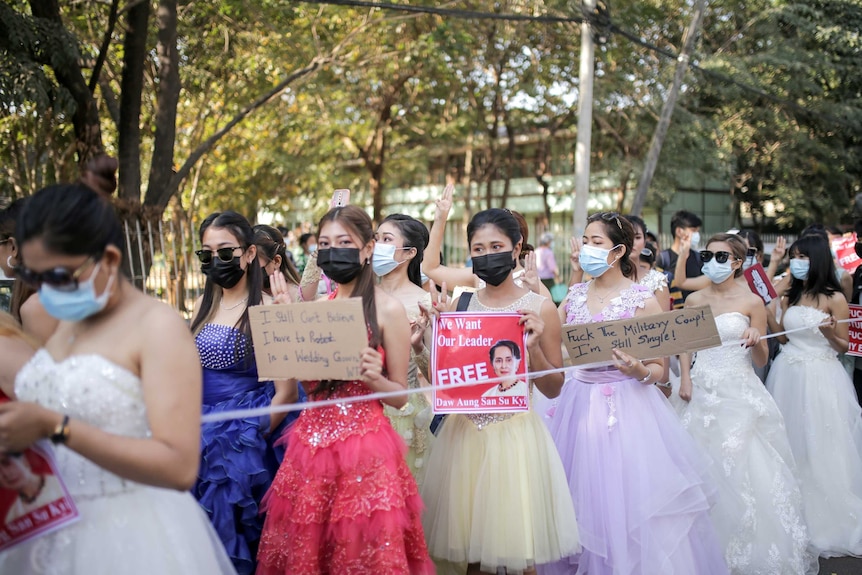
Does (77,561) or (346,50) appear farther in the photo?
(346,50)

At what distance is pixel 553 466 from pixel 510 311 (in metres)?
0.85

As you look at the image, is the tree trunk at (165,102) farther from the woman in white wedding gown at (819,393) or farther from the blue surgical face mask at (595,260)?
the woman in white wedding gown at (819,393)

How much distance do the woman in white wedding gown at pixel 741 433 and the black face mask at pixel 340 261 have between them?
121 inches

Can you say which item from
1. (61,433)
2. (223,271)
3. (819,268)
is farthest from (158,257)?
(61,433)

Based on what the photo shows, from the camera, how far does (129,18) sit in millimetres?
12719

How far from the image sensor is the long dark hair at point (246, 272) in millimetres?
4520

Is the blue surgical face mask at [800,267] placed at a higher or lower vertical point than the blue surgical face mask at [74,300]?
lower

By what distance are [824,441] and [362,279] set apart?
4831mm

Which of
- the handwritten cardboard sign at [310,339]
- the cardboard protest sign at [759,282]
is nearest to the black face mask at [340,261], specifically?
the handwritten cardboard sign at [310,339]

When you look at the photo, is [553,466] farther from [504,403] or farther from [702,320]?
[702,320]

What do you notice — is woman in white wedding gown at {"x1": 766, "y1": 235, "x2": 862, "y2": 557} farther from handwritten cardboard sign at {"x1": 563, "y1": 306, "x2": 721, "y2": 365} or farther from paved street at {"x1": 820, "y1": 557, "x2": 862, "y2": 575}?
handwritten cardboard sign at {"x1": 563, "y1": 306, "x2": 721, "y2": 365}

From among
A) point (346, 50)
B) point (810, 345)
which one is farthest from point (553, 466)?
point (346, 50)

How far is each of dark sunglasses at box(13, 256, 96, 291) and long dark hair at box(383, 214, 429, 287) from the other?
130 inches

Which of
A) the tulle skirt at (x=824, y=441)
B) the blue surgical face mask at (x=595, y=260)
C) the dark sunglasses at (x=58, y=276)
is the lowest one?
the tulle skirt at (x=824, y=441)
